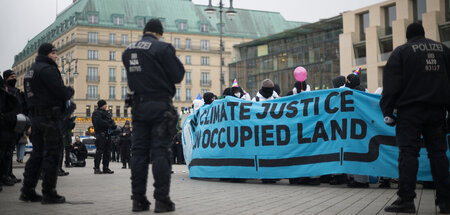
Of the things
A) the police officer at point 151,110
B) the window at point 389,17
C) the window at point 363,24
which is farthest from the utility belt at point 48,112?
the window at point 363,24

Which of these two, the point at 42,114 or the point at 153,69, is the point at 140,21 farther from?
the point at 153,69

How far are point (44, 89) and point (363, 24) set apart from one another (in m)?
50.8

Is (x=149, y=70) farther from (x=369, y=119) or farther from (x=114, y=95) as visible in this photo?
(x=114, y=95)

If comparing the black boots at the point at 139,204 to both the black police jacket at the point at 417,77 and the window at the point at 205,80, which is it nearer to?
the black police jacket at the point at 417,77

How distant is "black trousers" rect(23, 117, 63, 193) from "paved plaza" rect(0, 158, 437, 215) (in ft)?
1.10

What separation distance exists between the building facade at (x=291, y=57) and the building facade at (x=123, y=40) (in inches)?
660

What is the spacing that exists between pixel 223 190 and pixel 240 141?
199 centimetres

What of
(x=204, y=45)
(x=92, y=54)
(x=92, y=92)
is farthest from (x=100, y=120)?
(x=204, y=45)

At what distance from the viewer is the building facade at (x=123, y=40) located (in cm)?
8525

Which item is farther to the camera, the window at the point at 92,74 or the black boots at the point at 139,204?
the window at the point at 92,74

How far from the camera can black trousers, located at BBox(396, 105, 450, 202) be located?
608 centimetres

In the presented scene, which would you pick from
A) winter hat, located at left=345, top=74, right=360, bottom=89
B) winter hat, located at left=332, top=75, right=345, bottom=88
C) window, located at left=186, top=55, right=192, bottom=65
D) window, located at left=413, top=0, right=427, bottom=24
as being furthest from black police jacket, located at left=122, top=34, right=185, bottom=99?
window, located at left=186, top=55, right=192, bottom=65

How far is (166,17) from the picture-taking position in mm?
91562

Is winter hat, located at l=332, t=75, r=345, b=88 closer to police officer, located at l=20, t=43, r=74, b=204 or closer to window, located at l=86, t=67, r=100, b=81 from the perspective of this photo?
police officer, located at l=20, t=43, r=74, b=204
